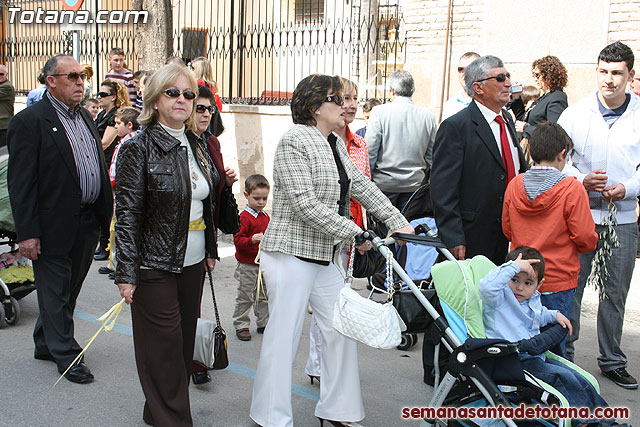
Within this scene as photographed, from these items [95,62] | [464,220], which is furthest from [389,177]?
[95,62]

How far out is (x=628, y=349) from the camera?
5.96 m

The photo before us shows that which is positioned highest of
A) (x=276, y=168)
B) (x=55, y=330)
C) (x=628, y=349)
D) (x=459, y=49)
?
(x=459, y=49)

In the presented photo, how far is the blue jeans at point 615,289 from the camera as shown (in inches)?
206

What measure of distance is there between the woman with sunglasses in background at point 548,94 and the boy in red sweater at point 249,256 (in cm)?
252

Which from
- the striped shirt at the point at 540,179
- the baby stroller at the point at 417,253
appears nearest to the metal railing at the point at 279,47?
the baby stroller at the point at 417,253

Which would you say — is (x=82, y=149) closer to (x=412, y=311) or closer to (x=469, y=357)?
(x=412, y=311)

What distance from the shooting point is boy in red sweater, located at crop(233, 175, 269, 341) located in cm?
596

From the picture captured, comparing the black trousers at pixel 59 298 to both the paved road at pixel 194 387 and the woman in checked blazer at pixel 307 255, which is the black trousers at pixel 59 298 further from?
the woman in checked blazer at pixel 307 255

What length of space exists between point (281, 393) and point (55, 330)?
1847 mm

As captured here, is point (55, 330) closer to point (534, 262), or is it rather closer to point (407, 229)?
point (407, 229)

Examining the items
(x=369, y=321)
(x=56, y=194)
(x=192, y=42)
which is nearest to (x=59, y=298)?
(x=56, y=194)

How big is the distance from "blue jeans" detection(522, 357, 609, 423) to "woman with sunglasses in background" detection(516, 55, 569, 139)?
10.9 feet

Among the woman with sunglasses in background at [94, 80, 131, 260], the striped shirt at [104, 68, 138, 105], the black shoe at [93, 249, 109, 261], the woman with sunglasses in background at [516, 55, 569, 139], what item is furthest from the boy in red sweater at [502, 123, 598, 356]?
the striped shirt at [104, 68, 138, 105]

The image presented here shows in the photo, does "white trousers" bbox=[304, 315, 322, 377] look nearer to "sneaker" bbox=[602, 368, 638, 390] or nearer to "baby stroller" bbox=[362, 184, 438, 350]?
"baby stroller" bbox=[362, 184, 438, 350]
